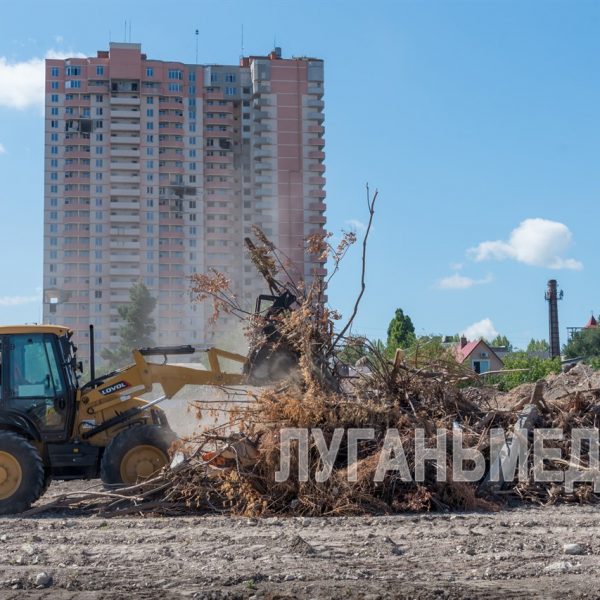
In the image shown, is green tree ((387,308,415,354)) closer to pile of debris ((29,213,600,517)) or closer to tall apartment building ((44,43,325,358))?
tall apartment building ((44,43,325,358))

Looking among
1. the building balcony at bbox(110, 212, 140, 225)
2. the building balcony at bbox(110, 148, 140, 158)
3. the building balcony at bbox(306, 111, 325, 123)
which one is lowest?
the building balcony at bbox(110, 212, 140, 225)

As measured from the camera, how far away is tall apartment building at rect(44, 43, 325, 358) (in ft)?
294

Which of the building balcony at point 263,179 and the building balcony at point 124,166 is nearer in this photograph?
the building balcony at point 263,179

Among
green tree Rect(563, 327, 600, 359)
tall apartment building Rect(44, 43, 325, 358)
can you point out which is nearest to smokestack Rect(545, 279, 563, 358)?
green tree Rect(563, 327, 600, 359)

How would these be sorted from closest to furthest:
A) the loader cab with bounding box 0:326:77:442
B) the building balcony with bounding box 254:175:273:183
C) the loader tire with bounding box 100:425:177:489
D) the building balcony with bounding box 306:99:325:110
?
the loader tire with bounding box 100:425:177:489 → the loader cab with bounding box 0:326:77:442 → the building balcony with bounding box 306:99:325:110 → the building balcony with bounding box 254:175:273:183

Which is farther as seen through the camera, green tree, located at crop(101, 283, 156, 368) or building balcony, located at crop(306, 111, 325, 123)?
building balcony, located at crop(306, 111, 325, 123)

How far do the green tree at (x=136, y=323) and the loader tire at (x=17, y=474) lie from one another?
64933 mm

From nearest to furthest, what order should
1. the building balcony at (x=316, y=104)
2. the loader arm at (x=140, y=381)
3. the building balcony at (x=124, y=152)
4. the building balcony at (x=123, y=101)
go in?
1. the loader arm at (x=140, y=381)
2. the building balcony at (x=316, y=104)
3. the building balcony at (x=123, y=101)
4. the building balcony at (x=124, y=152)

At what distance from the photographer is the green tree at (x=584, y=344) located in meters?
72.1

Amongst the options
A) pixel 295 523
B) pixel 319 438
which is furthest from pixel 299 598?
pixel 319 438

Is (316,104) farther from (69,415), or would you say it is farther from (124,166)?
(69,415)

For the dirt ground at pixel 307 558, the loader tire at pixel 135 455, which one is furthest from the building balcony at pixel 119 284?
the dirt ground at pixel 307 558

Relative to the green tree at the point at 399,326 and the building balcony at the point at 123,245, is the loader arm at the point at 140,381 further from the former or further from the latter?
the building balcony at the point at 123,245

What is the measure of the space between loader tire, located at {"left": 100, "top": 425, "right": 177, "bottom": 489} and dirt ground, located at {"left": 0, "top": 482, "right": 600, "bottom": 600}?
1.64 metres
